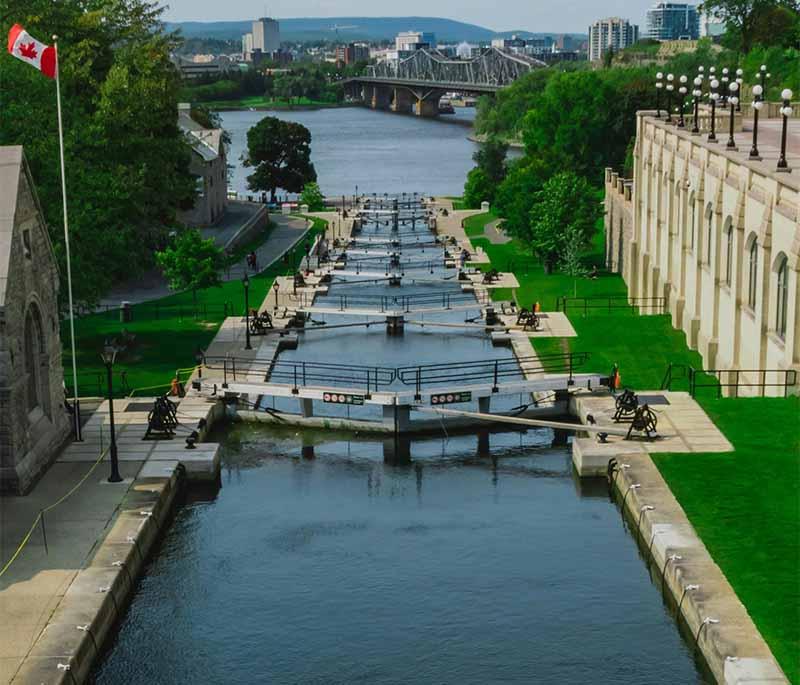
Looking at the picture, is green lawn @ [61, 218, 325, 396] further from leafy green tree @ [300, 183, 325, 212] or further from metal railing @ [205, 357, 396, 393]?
leafy green tree @ [300, 183, 325, 212]

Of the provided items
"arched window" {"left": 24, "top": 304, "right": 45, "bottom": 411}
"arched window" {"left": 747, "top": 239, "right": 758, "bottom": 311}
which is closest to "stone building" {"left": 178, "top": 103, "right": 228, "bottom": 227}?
"arched window" {"left": 747, "top": 239, "right": 758, "bottom": 311}

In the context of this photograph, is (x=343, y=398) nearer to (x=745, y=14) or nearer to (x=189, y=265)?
(x=189, y=265)

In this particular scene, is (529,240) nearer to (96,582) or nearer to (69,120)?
(69,120)

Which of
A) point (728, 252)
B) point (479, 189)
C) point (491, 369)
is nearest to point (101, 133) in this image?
point (491, 369)

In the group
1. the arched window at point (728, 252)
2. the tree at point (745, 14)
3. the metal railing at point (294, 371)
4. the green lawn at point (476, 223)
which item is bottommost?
the green lawn at point (476, 223)

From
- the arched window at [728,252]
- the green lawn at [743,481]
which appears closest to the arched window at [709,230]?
the arched window at [728,252]

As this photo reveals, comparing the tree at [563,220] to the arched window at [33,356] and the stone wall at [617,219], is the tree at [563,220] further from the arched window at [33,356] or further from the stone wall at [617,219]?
the arched window at [33,356]

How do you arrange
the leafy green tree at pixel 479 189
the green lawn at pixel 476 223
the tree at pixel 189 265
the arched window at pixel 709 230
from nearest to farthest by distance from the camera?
the arched window at pixel 709 230 → the tree at pixel 189 265 → the green lawn at pixel 476 223 → the leafy green tree at pixel 479 189
